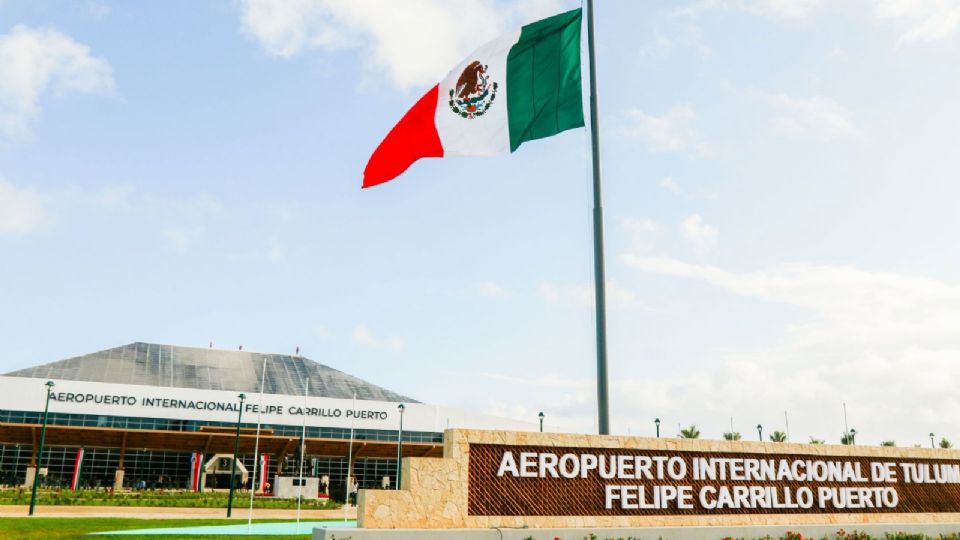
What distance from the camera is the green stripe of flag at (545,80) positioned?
17.0 m

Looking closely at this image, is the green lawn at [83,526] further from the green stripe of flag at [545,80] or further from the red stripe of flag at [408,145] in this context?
the green stripe of flag at [545,80]

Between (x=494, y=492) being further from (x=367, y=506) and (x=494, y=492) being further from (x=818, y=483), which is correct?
(x=818, y=483)

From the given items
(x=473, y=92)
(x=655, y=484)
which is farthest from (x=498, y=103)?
(x=655, y=484)

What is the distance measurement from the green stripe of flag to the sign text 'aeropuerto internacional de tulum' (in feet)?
23.6

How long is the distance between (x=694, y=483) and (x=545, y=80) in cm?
999

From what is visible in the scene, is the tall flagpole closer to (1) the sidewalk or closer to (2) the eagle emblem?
(2) the eagle emblem

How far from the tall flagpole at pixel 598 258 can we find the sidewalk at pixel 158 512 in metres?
23.6

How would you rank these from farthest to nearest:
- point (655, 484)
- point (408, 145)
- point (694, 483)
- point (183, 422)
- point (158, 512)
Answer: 1. point (183, 422)
2. point (158, 512)
3. point (408, 145)
4. point (694, 483)
5. point (655, 484)

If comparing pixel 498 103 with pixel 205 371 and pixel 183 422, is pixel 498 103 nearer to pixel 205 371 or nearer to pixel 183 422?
pixel 183 422

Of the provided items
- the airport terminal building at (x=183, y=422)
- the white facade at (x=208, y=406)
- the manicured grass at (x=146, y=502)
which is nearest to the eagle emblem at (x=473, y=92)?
the manicured grass at (x=146, y=502)

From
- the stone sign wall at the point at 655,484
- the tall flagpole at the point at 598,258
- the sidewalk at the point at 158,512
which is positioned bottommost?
the sidewalk at the point at 158,512

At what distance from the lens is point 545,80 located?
1727 centimetres

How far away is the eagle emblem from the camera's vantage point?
17.8 metres

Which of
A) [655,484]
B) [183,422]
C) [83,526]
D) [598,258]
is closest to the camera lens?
[598,258]
